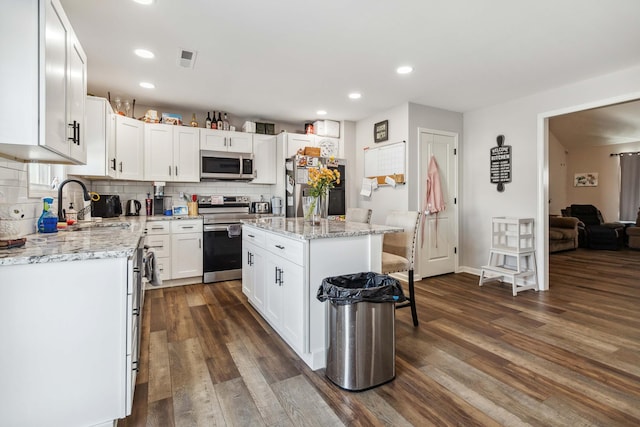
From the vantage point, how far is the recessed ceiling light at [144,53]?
277cm

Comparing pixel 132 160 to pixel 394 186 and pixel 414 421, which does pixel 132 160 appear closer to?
pixel 394 186

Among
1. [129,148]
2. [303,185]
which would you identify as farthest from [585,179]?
[129,148]

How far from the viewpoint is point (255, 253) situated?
303 centimetres

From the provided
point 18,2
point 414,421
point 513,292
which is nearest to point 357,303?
point 414,421

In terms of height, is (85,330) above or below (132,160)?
below

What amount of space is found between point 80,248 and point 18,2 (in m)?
1.07

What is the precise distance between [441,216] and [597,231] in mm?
4819

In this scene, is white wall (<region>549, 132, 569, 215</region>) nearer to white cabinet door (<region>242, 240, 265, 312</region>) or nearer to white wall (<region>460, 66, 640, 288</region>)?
white wall (<region>460, 66, 640, 288</region>)

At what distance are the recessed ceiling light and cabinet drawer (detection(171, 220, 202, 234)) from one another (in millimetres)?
1936

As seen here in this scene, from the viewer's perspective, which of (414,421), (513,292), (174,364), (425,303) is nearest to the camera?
(414,421)

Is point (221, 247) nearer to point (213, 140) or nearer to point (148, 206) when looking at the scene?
point (148, 206)

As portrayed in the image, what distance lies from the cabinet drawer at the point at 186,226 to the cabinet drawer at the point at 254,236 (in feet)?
3.73

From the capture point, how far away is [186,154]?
4344 millimetres

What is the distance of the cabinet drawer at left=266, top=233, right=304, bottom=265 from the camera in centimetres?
213
